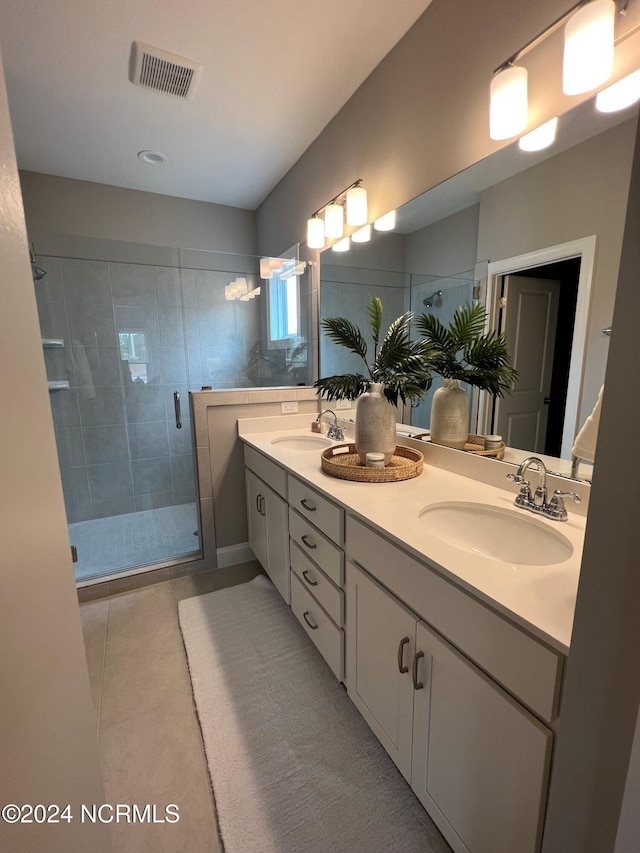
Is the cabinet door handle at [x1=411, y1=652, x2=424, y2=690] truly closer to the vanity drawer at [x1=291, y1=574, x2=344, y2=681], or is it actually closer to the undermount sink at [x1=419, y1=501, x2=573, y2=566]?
the undermount sink at [x1=419, y1=501, x2=573, y2=566]

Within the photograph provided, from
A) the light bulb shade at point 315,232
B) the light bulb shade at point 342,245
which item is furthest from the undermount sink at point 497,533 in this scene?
the light bulb shade at point 315,232

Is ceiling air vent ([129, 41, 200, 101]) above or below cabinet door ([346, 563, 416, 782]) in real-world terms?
above

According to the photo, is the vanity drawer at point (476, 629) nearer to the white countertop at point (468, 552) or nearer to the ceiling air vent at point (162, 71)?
the white countertop at point (468, 552)

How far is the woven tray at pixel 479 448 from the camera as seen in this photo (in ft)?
4.41

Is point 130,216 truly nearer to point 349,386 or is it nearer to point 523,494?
point 349,386

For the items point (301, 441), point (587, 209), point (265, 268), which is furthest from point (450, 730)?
point (265, 268)

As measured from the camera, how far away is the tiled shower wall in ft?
8.70

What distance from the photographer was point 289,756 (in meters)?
1.23

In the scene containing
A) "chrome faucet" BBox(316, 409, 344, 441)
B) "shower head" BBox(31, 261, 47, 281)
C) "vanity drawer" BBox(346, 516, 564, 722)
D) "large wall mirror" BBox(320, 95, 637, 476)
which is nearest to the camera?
"vanity drawer" BBox(346, 516, 564, 722)

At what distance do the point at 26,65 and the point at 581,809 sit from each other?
2922 millimetres

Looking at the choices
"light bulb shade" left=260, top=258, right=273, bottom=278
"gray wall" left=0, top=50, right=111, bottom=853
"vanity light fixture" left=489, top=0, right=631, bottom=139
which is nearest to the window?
"light bulb shade" left=260, top=258, right=273, bottom=278

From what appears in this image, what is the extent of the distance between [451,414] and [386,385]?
293mm

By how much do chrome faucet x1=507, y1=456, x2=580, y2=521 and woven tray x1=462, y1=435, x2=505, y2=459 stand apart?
16cm

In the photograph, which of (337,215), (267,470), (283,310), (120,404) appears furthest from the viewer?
(120,404)
